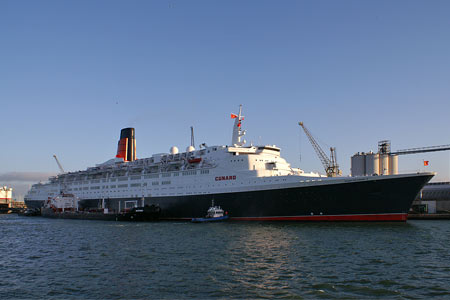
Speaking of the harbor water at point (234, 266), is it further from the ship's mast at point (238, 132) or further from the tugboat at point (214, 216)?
the ship's mast at point (238, 132)

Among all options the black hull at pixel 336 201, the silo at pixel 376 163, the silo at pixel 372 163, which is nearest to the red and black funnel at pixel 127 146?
the black hull at pixel 336 201

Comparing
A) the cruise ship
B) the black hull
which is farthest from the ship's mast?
the black hull

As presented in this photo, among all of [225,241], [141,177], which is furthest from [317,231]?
[141,177]

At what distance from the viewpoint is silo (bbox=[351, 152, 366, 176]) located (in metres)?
70.2

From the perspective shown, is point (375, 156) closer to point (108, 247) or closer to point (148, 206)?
point (148, 206)

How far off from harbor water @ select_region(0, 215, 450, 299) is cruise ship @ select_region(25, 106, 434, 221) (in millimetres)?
7981

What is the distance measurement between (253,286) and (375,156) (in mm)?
60602

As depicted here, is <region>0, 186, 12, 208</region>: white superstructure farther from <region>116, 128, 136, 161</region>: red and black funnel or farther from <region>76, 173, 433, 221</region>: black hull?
<region>76, 173, 433, 221</region>: black hull

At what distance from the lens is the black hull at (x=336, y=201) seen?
3834 cm

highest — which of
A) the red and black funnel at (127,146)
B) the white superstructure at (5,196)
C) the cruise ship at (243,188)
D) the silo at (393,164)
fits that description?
the red and black funnel at (127,146)

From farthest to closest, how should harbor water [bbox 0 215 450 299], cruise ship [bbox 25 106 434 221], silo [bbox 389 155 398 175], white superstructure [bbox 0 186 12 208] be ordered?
1. white superstructure [bbox 0 186 12 208]
2. silo [bbox 389 155 398 175]
3. cruise ship [bbox 25 106 434 221]
4. harbor water [bbox 0 215 450 299]

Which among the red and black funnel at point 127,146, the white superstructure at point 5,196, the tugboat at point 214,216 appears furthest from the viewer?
the white superstructure at point 5,196

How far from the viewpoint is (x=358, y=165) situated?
70.6m

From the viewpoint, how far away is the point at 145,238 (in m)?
31.9
